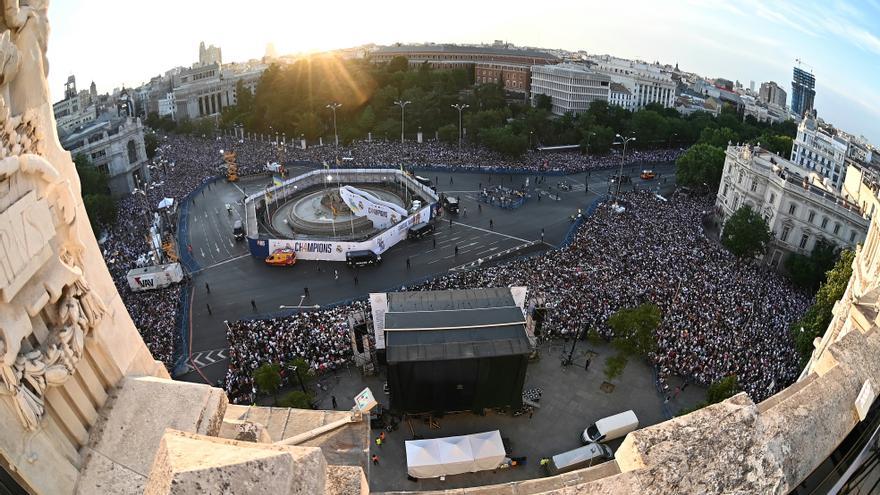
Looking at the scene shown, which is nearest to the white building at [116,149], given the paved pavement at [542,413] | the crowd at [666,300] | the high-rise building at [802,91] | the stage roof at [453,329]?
the crowd at [666,300]

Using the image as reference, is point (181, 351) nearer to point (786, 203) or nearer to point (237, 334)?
point (237, 334)

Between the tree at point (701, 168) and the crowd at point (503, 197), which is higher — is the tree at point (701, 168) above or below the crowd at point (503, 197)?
above

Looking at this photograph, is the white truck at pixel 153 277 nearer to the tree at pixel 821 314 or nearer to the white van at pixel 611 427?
Answer: the white van at pixel 611 427

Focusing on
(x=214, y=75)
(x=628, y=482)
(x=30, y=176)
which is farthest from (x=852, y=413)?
(x=214, y=75)

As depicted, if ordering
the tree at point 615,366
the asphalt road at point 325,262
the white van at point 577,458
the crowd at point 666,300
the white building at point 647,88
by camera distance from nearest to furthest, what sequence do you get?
the white van at point 577,458, the tree at point 615,366, the crowd at point 666,300, the asphalt road at point 325,262, the white building at point 647,88

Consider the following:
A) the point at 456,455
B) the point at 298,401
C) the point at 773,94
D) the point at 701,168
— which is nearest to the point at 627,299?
the point at 456,455
